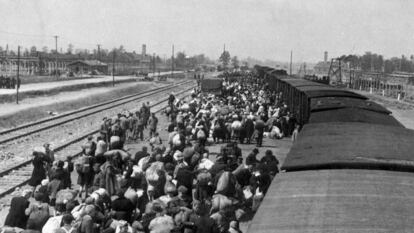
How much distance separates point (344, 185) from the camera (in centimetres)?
578

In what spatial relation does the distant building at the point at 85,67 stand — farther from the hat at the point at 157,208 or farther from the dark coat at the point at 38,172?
the hat at the point at 157,208

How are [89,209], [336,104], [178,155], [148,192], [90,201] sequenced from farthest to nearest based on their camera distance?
[336,104], [178,155], [148,192], [90,201], [89,209]

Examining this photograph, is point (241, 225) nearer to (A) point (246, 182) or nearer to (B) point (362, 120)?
(A) point (246, 182)

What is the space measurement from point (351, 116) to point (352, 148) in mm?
5561

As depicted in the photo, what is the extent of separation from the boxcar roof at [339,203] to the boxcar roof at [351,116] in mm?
6646

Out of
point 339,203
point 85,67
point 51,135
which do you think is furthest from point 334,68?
point 339,203

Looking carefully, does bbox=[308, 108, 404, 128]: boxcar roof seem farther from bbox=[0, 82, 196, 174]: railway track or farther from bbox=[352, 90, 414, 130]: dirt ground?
bbox=[352, 90, 414, 130]: dirt ground

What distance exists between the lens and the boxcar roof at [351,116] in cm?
1302

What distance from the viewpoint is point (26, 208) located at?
8.39 metres

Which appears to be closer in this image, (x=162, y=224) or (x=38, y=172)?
(x=162, y=224)

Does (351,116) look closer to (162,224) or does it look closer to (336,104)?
(336,104)

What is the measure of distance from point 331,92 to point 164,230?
1287cm

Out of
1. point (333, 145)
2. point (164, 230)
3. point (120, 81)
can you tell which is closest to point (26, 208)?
point (164, 230)

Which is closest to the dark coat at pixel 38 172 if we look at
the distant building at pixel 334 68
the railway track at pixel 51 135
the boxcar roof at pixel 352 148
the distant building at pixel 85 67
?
the railway track at pixel 51 135
